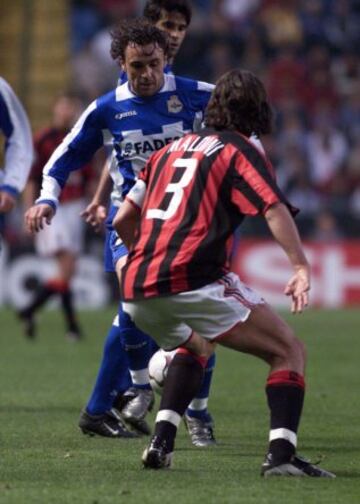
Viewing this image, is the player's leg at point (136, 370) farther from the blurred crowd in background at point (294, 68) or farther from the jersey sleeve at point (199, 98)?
the blurred crowd in background at point (294, 68)

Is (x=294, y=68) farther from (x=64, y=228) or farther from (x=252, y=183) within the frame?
(x=252, y=183)

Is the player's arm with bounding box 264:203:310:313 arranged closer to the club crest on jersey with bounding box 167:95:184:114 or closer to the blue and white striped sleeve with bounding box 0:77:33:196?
the club crest on jersey with bounding box 167:95:184:114

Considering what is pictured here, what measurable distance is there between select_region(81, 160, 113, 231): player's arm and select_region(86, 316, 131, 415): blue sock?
0.61 meters

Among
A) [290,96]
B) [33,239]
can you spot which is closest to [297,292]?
[33,239]

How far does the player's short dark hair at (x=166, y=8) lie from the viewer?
26.1 feet

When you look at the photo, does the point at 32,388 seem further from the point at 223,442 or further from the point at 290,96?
the point at 290,96

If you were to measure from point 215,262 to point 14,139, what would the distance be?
2074mm

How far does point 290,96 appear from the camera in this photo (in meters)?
21.6

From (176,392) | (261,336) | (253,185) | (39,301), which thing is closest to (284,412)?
(261,336)

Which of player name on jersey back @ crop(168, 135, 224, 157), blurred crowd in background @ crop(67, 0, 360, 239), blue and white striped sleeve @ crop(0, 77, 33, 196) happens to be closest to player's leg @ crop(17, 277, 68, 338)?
blurred crowd in background @ crop(67, 0, 360, 239)

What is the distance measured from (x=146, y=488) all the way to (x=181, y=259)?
937 millimetres

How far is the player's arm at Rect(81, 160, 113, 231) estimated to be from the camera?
7953 mm

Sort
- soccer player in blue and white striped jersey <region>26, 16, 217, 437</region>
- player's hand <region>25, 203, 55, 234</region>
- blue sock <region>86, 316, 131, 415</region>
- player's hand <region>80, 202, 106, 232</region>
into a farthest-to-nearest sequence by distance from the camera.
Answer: player's hand <region>80, 202, 106, 232</region>
blue sock <region>86, 316, 131, 415</region>
soccer player in blue and white striped jersey <region>26, 16, 217, 437</region>
player's hand <region>25, 203, 55, 234</region>

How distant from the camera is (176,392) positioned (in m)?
6.11
